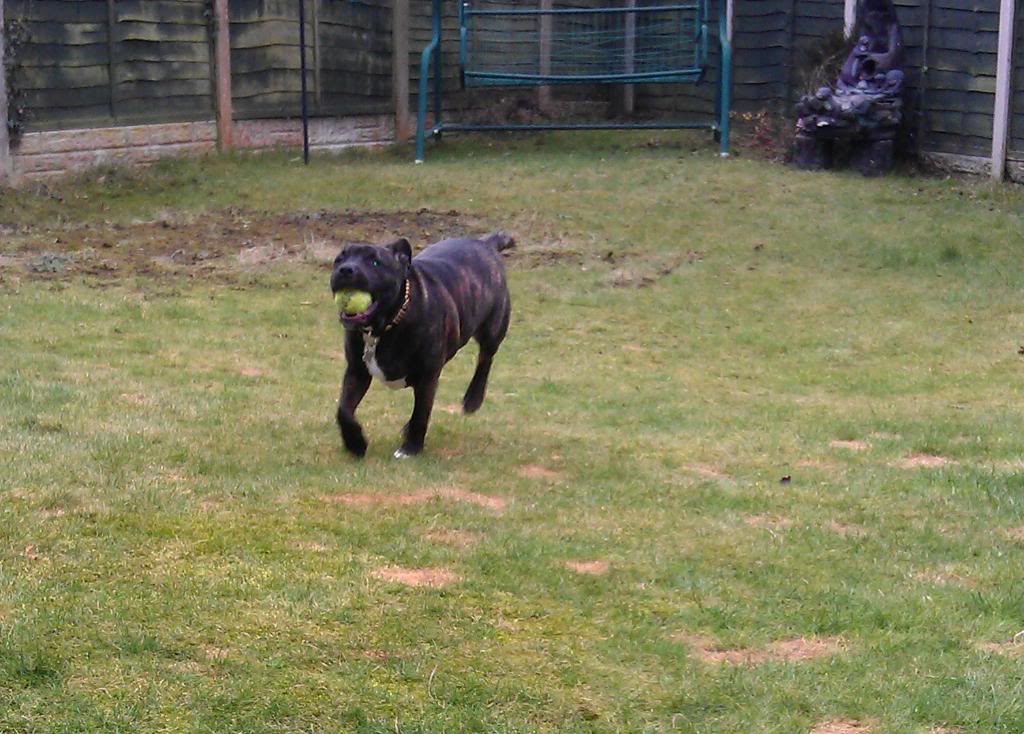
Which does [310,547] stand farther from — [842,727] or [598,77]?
[598,77]

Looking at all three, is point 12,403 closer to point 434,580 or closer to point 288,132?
point 434,580

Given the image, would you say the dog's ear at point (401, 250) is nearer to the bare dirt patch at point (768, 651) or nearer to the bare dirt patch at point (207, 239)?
the bare dirt patch at point (768, 651)

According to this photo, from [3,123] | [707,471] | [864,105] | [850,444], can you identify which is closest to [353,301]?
[707,471]

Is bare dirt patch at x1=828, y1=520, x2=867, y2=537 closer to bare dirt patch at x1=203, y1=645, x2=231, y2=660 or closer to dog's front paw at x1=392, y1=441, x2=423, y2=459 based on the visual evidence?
dog's front paw at x1=392, y1=441, x2=423, y2=459

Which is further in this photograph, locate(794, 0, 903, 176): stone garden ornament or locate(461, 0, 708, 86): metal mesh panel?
locate(461, 0, 708, 86): metal mesh panel

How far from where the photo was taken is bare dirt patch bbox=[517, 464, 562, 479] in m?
6.29

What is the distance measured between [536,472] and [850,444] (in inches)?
70.8

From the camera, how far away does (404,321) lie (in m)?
6.38

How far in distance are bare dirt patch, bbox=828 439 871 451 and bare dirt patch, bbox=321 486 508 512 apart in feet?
6.91

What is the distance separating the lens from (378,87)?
18.8 meters

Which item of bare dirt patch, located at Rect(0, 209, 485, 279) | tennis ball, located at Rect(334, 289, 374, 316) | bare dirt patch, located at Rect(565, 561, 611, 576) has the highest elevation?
tennis ball, located at Rect(334, 289, 374, 316)

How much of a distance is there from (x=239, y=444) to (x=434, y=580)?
80.3 inches

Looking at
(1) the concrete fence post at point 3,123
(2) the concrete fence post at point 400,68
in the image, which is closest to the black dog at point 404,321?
(1) the concrete fence post at point 3,123

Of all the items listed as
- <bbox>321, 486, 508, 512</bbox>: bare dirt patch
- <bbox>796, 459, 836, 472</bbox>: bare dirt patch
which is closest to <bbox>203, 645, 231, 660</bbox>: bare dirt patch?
<bbox>321, 486, 508, 512</bbox>: bare dirt patch
